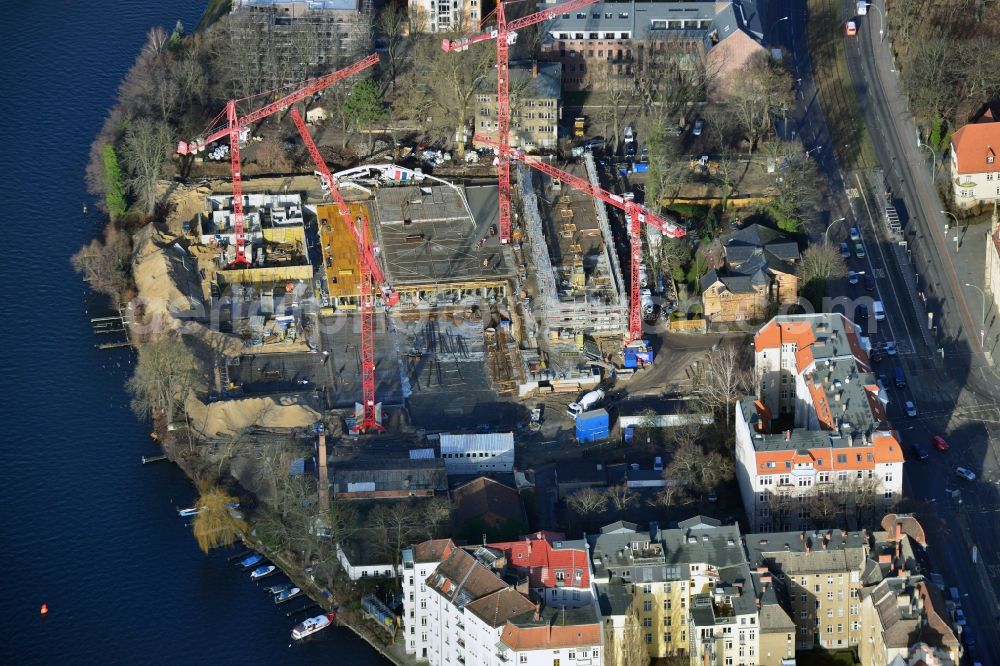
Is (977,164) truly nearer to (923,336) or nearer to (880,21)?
(923,336)

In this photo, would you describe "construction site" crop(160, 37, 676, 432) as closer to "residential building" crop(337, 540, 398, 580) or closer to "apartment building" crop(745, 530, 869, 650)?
"residential building" crop(337, 540, 398, 580)

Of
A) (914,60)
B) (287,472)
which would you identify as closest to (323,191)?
(287,472)

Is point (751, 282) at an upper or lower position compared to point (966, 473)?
upper

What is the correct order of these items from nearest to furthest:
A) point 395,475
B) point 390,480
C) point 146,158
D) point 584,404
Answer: point 390,480, point 395,475, point 584,404, point 146,158

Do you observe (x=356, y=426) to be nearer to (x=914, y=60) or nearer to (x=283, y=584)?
(x=283, y=584)

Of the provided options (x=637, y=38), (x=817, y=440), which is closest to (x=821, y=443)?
→ (x=817, y=440)

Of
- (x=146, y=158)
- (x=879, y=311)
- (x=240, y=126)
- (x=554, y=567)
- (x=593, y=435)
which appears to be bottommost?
(x=554, y=567)
